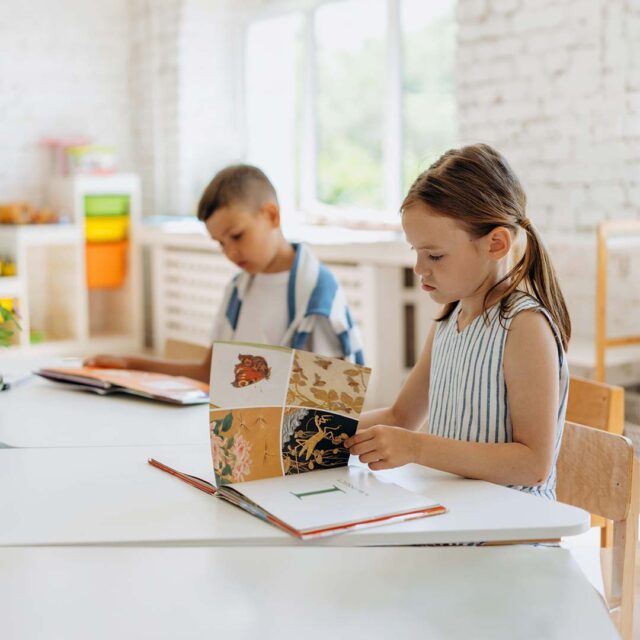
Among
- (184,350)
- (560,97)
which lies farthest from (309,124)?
(184,350)

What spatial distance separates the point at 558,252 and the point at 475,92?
76 cm

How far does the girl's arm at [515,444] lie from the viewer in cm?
124

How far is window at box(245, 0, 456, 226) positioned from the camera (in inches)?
180

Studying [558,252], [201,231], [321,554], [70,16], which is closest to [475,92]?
[558,252]

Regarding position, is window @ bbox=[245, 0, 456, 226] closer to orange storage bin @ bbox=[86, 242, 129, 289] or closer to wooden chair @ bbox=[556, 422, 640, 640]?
orange storage bin @ bbox=[86, 242, 129, 289]

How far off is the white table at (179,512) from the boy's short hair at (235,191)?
0.88m

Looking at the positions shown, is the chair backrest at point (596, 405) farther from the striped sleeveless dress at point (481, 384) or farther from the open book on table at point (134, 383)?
the open book on table at point (134, 383)

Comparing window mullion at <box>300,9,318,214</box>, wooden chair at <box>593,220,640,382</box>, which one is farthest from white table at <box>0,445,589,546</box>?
window mullion at <box>300,9,318,214</box>

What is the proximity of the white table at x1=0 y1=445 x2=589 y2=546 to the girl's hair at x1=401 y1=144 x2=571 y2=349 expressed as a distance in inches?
11.3

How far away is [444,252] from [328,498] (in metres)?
0.39

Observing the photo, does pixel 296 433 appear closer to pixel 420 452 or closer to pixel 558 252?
pixel 420 452

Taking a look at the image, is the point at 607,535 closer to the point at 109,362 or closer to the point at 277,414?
the point at 277,414

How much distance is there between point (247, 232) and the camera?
213 centimetres

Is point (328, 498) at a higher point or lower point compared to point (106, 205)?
lower
